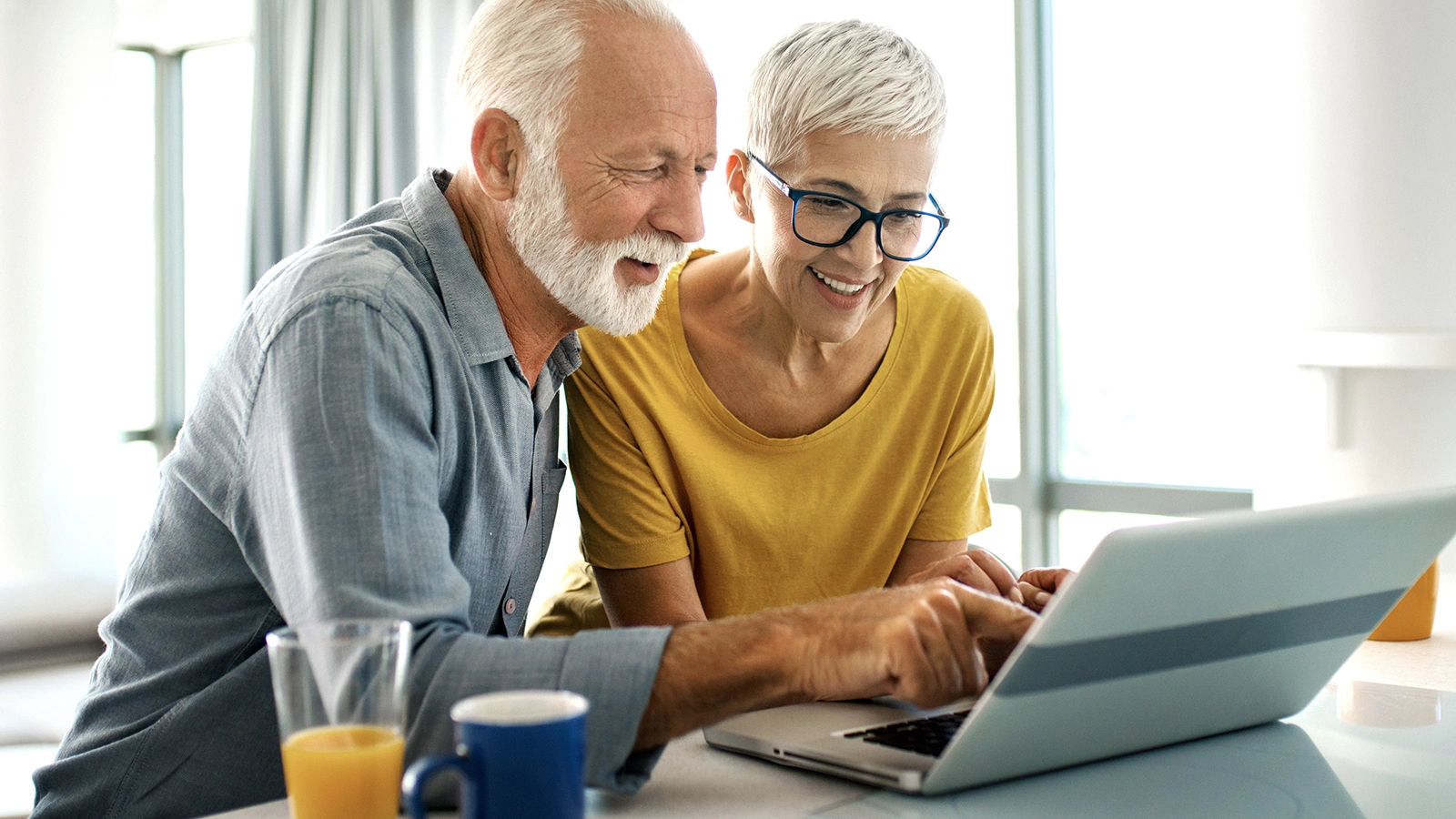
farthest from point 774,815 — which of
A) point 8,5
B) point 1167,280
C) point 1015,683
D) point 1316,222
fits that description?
point 1167,280

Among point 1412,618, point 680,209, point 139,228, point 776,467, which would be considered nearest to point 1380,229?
point 1412,618

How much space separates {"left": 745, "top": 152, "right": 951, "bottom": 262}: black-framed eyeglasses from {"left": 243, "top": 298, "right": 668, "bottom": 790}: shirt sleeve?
0.60 meters

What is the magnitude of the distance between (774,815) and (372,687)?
0.89 feet

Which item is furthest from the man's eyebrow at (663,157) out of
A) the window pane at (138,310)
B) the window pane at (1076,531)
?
the window pane at (138,310)

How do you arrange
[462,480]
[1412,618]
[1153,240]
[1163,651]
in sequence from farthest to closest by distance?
[1153,240] → [1412,618] → [462,480] → [1163,651]

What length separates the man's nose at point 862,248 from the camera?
1521 millimetres

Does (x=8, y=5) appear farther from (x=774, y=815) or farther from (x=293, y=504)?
(x=774, y=815)

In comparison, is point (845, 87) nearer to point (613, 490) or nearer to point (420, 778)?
point (613, 490)

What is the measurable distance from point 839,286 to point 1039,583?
19.3 inches

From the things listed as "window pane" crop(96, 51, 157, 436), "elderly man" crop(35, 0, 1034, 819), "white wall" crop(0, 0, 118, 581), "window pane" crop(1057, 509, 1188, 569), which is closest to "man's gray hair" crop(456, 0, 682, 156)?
"elderly man" crop(35, 0, 1034, 819)

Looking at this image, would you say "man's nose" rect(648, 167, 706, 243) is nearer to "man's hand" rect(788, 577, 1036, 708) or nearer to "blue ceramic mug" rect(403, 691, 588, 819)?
"man's hand" rect(788, 577, 1036, 708)

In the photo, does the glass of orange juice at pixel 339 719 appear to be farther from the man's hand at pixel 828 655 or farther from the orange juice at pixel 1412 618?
the orange juice at pixel 1412 618

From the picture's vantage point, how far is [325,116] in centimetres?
454

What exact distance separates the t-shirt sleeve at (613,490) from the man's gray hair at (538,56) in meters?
0.35
